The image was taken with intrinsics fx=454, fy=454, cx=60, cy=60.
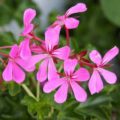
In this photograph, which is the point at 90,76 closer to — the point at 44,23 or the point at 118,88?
the point at 118,88

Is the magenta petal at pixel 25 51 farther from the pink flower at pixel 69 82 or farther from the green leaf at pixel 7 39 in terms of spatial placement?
the green leaf at pixel 7 39

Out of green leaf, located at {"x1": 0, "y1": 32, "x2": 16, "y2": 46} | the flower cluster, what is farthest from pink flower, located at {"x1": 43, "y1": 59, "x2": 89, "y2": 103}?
green leaf, located at {"x1": 0, "y1": 32, "x2": 16, "y2": 46}

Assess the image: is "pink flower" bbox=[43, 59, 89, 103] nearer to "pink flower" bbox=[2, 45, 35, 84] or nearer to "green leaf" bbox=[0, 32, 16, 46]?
"pink flower" bbox=[2, 45, 35, 84]

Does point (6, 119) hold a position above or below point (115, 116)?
above

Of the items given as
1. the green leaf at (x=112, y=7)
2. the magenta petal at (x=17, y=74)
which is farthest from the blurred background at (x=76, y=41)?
the magenta petal at (x=17, y=74)

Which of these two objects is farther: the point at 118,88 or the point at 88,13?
the point at 88,13

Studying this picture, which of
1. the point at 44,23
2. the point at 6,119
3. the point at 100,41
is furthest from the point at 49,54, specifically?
the point at 44,23
